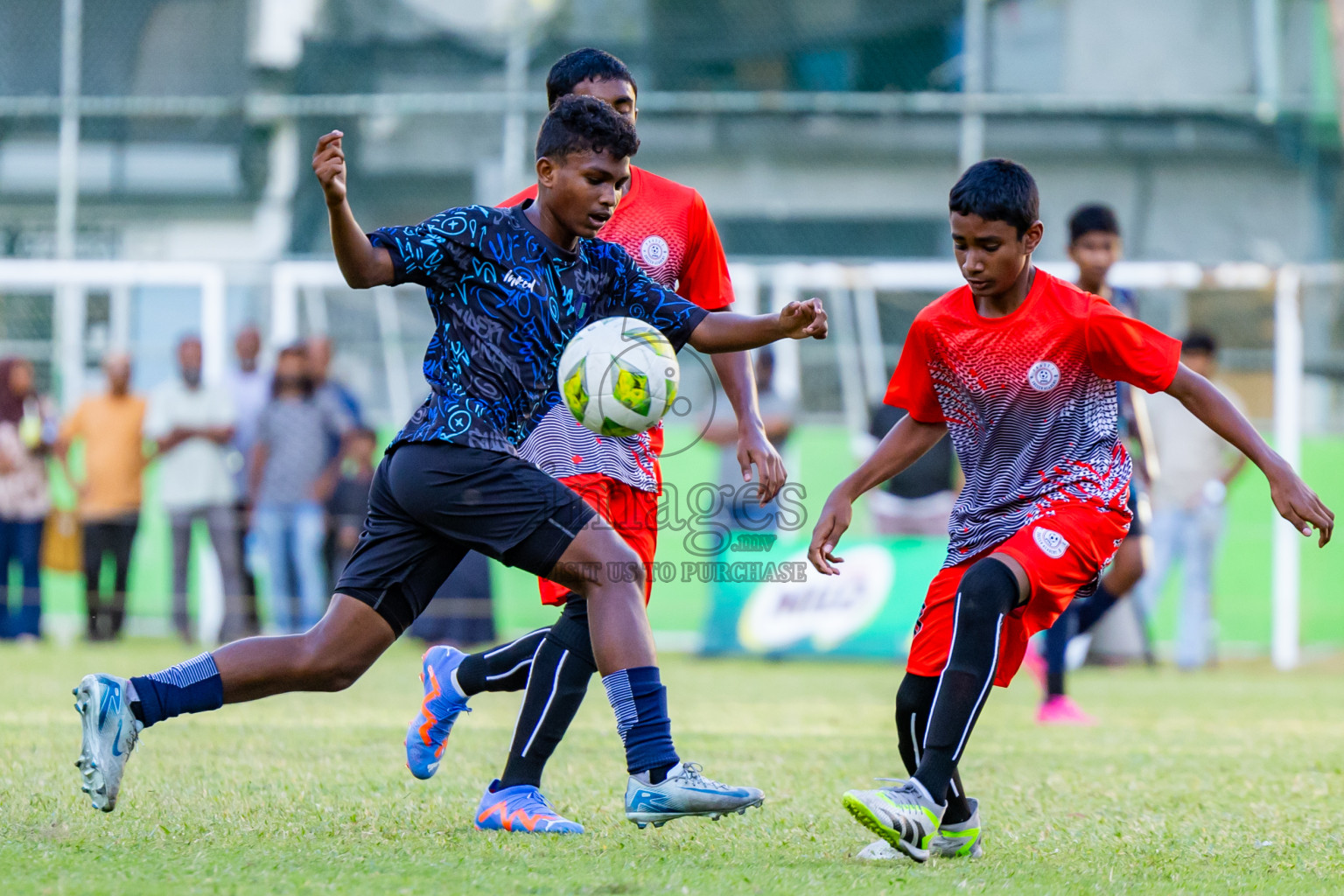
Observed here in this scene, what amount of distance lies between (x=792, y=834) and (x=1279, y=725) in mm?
4499

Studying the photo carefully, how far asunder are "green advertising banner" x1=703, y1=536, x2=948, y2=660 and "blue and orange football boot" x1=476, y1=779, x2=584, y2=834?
300 inches

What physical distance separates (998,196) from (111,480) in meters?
10.2

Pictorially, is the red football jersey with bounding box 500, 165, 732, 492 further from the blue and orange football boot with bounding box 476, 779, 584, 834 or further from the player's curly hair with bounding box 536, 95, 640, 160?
the blue and orange football boot with bounding box 476, 779, 584, 834

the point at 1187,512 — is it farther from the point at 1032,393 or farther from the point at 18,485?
the point at 18,485

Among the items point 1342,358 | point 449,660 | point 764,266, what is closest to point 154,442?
point 764,266

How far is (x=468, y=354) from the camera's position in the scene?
Answer: 425 centimetres

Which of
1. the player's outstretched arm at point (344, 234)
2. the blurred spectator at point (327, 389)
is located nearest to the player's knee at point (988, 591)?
the player's outstretched arm at point (344, 234)

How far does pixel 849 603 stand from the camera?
40.6 ft

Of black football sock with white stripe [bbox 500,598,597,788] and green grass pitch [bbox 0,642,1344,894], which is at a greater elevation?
black football sock with white stripe [bbox 500,598,597,788]

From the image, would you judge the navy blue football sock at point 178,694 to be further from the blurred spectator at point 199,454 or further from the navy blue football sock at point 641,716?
the blurred spectator at point 199,454

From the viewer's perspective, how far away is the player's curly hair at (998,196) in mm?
4258

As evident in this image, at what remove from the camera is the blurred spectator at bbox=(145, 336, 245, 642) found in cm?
1287

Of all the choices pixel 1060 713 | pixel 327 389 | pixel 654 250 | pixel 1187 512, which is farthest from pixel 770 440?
pixel 654 250

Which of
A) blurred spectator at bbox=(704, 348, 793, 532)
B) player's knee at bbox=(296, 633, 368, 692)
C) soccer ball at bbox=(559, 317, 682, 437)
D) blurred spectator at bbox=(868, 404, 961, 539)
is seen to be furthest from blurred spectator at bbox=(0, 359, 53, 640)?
soccer ball at bbox=(559, 317, 682, 437)
